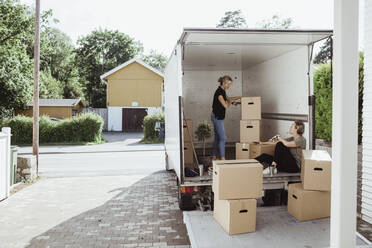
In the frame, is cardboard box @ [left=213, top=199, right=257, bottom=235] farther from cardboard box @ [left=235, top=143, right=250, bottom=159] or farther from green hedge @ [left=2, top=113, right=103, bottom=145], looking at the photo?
green hedge @ [left=2, top=113, right=103, bottom=145]

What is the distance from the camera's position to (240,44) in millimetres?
5824

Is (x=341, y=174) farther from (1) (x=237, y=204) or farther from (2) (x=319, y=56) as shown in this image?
(2) (x=319, y=56)

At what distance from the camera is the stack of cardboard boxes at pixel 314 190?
180 inches

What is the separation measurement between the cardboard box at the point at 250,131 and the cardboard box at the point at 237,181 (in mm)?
2080

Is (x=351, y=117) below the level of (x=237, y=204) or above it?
above

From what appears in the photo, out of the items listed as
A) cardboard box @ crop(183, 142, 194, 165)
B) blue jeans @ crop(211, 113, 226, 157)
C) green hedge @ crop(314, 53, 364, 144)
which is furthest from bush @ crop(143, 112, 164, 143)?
blue jeans @ crop(211, 113, 226, 157)

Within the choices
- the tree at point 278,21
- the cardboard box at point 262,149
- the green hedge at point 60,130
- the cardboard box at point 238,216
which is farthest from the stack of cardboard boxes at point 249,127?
the tree at point 278,21

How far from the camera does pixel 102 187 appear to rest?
8.09m

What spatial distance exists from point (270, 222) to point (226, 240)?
909mm

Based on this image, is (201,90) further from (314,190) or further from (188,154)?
(314,190)

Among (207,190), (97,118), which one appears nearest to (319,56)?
(97,118)

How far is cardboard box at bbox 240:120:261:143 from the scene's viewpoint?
638cm

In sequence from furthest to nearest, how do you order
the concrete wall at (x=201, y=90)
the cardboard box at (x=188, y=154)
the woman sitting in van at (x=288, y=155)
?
the concrete wall at (x=201, y=90)
the cardboard box at (x=188, y=154)
the woman sitting in van at (x=288, y=155)

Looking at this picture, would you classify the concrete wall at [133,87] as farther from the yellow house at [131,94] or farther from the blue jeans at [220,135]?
the blue jeans at [220,135]
